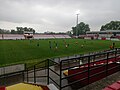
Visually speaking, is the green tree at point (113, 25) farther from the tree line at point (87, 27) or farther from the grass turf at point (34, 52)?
the grass turf at point (34, 52)

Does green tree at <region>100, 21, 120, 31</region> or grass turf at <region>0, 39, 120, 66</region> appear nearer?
grass turf at <region>0, 39, 120, 66</region>

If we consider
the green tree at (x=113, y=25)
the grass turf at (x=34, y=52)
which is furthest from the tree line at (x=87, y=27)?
the grass turf at (x=34, y=52)

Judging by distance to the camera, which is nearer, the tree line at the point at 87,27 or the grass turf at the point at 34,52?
the grass turf at the point at 34,52

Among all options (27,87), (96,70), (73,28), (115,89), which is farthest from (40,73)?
(73,28)

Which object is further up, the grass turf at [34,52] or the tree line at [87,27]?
the tree line at [87,27]

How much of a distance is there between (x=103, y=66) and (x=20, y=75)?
21.7 feet

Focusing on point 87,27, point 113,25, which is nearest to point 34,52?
point 113,25

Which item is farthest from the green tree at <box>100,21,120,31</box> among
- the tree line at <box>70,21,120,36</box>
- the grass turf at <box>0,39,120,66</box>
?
the grass turf at <box>0,39,120,66</box>

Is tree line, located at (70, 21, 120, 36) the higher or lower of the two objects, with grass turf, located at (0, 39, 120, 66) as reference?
higher

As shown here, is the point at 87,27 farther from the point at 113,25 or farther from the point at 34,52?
the point at 34,52

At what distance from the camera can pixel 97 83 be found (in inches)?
202

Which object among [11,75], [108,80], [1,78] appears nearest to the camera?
[108,80]

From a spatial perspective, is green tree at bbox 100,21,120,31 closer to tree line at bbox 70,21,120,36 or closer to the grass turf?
tree line at bbox 70,21,120,36

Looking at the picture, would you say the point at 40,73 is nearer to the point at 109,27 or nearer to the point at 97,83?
the point at 97,83
